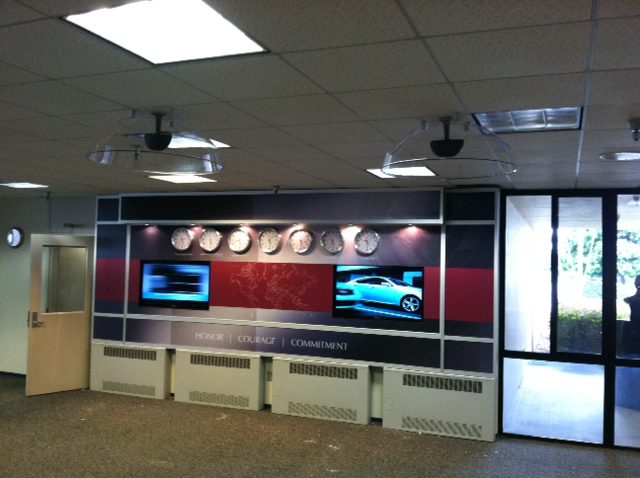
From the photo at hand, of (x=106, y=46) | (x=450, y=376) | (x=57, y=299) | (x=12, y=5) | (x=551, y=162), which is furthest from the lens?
(x=57, y=299)

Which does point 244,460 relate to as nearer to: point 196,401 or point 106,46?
point 196,401

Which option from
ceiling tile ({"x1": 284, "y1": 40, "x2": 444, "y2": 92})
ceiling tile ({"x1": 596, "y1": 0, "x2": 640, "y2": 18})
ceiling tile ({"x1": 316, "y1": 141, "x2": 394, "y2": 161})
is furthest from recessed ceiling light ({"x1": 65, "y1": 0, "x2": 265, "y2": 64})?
ceiling tile ({"x1": 316, "y1": 141, "x2": 394, "y2": 161})

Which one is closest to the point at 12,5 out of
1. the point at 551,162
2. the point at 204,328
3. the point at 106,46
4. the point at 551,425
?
the point at 106,46

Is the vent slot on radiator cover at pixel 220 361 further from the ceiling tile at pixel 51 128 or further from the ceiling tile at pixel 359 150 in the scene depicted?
the ceiling tile at pixel 51 128

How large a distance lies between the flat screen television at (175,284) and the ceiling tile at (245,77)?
4265 mm

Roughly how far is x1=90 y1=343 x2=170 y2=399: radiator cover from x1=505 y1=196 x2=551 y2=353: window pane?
13.0 feet

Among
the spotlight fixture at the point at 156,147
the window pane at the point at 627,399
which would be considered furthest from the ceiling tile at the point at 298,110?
the window pane at the point at 627,399

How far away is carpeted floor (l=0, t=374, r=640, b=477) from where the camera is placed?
181 inches

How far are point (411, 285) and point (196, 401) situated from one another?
285 cm

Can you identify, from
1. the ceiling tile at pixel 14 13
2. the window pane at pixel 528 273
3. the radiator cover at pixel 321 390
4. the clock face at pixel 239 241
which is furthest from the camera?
the clock face at pixel 239 241

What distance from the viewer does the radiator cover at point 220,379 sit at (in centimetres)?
646

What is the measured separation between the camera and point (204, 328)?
6.74 meters

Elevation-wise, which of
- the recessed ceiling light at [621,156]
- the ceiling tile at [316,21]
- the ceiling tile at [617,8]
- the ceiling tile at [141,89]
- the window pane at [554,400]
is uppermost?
the ceiling tile at [141,89]

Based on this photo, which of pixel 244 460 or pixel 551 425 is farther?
pixel 551 425
